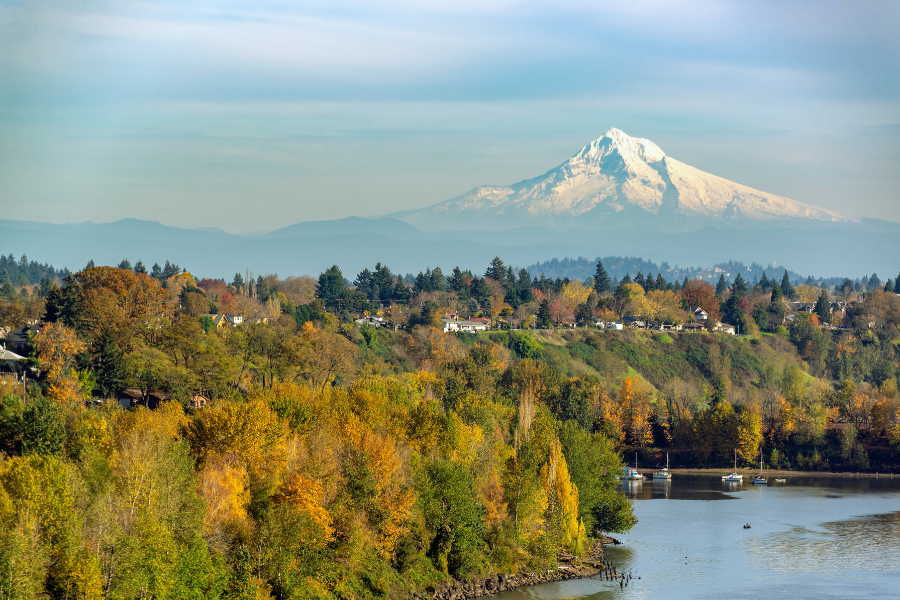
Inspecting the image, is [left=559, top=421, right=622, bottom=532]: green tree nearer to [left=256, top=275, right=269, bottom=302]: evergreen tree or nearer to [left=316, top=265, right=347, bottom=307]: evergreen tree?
[left=316, top=265, right=347, bottom=307]: evergreen tree

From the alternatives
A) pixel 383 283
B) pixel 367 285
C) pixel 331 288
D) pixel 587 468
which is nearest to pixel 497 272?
pixel 367 285

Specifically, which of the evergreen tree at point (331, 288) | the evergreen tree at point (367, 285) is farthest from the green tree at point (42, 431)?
the evergreen tree at point (367, 285)

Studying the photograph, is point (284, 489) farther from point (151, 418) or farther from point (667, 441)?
point (667, 441)

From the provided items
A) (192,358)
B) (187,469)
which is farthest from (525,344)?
(187,469)

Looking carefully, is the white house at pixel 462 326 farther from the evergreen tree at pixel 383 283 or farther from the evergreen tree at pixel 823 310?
the evergreen tree at pixel 823 310

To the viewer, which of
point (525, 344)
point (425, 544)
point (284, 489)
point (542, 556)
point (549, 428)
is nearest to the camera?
point (284, 489)

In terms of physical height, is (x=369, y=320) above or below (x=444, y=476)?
above

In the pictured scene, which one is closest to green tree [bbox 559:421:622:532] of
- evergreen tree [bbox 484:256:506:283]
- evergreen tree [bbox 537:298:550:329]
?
evergreen tree [bbox 537:298:550:329]
